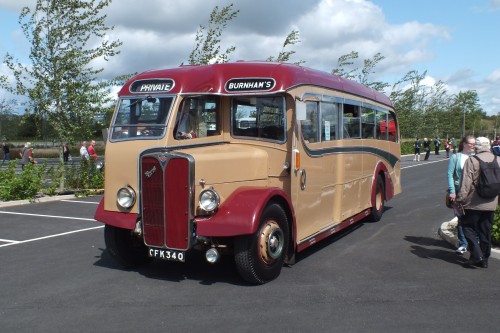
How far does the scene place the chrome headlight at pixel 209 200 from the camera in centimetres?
566

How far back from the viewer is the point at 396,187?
40.7 ft

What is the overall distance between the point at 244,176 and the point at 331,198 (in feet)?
7.45

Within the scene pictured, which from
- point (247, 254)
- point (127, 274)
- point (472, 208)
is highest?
point (472, 208)

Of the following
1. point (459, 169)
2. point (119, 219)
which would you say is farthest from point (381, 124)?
point (119, 219)

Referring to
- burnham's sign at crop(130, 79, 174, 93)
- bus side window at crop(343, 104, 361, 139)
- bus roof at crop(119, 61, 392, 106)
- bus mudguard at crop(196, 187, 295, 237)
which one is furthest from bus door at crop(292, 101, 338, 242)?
burnham's sign at crop(130, 79, 174, 93)

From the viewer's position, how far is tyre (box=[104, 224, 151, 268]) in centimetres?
650

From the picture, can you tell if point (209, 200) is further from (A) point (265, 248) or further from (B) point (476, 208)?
(B) point (476, 208)

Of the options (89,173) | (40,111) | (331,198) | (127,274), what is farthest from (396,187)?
(40,111)

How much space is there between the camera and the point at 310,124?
715 centimetres

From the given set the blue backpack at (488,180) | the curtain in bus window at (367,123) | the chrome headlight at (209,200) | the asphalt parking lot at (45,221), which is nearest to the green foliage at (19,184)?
the asphalt parking lot at (45,221)

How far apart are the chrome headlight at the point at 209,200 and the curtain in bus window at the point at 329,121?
2.55 meters

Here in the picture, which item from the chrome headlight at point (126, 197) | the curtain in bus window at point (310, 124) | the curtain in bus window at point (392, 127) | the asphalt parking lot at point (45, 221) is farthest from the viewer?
the curtain in bus window at point (392, 127)

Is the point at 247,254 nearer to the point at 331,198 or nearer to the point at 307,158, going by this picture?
the point at 307,158

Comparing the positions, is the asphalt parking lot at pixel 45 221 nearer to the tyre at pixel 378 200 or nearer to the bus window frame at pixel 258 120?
the bus window frame at pixel 258 120
